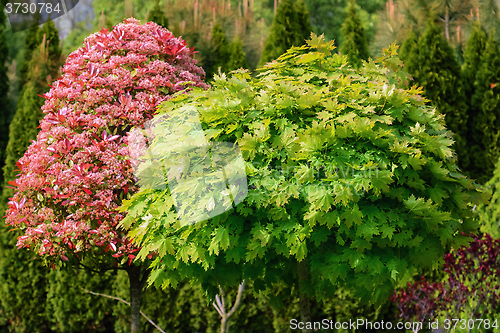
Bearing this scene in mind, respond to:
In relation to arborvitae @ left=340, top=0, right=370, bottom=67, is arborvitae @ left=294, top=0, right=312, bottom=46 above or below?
above

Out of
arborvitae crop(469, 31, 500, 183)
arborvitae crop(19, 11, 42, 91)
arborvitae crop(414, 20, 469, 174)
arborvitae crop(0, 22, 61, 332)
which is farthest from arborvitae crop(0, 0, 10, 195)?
arborvitae crop(469, 31, 500, 183)

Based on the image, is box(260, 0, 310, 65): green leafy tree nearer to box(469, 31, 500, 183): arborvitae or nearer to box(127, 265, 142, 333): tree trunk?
box(469, 31, 500, 183): arborvitae

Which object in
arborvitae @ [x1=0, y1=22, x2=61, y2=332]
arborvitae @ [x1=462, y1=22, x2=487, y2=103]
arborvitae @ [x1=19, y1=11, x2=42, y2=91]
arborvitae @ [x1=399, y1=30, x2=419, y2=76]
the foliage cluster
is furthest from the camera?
arborvitae @ [x1=19, y1=11, x2=42, y2=91]

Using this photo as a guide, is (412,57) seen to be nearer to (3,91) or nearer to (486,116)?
(486,116)

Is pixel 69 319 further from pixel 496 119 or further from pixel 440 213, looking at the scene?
pixel 496 119

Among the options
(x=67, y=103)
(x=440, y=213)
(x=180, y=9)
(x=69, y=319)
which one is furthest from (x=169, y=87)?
(x=180, y=9)

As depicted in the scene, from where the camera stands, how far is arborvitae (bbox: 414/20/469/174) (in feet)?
26.8

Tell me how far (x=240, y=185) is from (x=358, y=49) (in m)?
5.69

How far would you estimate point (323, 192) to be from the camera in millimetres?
3469

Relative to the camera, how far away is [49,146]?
Result: 185 inches

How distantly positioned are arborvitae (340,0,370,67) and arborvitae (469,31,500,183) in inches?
90.3

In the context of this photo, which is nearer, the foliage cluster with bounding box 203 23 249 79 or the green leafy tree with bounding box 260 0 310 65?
the green leafy tree with bounding box 260 0 310 65

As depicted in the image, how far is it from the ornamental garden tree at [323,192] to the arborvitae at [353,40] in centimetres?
438

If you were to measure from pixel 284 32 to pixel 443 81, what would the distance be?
310 cm
